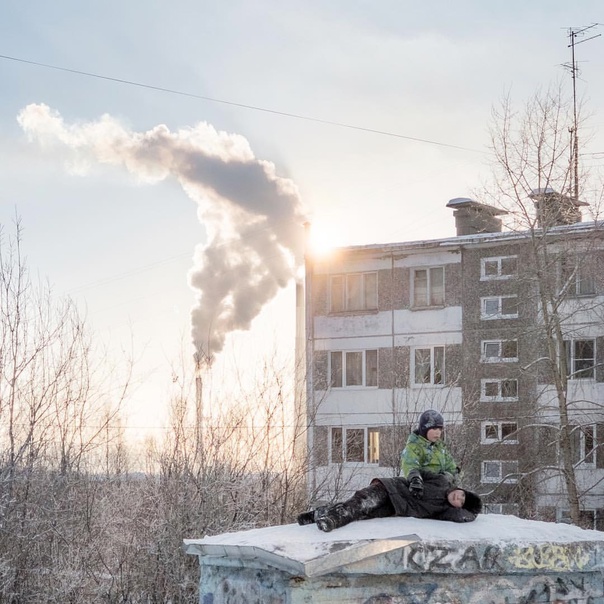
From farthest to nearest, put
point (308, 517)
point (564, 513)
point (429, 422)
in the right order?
1. point (564, 513)
2. point (429, 422)
3. point (308, 517)

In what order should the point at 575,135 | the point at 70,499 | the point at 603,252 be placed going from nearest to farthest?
the point at 70,499, the point at 575,135, the point at 603,252

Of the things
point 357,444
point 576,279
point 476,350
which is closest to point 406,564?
point 576,279

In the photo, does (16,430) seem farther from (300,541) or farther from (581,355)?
(581,355)

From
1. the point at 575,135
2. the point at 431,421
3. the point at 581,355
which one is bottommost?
the point at 431,421

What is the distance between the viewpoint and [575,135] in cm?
3231

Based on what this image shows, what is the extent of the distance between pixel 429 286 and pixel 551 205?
22.1 ft

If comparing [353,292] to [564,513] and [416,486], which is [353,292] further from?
[416,486]

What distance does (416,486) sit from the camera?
27.8 feet

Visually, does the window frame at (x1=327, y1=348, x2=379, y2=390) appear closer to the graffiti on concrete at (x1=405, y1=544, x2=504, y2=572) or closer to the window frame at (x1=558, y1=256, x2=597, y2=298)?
the window frame at (x1=558, y1=256, x2=597, y2=298)

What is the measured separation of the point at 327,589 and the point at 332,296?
32131mm

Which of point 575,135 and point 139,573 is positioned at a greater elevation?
point 575,135

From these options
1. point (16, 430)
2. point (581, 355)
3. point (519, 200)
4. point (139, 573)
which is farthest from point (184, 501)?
point (581, 355)

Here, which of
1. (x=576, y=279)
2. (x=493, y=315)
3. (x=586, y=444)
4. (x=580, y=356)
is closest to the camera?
(x=576, y=279)

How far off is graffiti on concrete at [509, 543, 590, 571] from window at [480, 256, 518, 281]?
28385 millimetres
